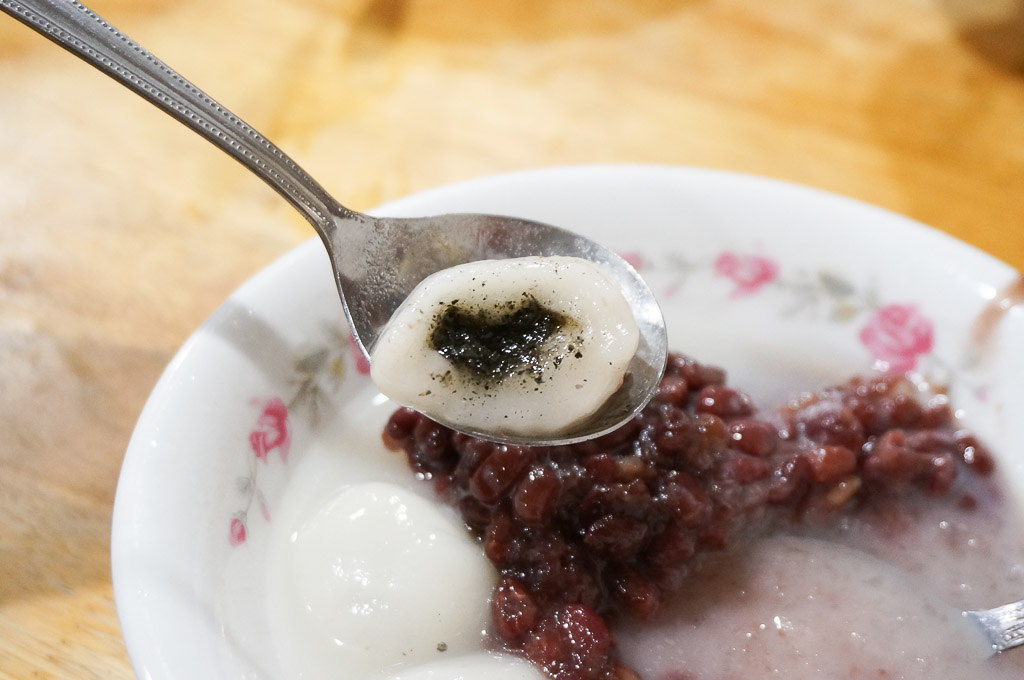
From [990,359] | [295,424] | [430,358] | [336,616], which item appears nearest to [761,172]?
[990,359]

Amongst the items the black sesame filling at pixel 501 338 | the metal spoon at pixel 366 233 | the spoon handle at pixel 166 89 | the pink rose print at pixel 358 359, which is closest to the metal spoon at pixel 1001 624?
the metal spoon at pixel 366 233

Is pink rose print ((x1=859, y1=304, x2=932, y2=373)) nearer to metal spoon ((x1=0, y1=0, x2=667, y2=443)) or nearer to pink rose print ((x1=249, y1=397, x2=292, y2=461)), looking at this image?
metal spoon ((x1=0, y1=0, x2=667, y2=443))

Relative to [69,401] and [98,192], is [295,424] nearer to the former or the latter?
[69,401]

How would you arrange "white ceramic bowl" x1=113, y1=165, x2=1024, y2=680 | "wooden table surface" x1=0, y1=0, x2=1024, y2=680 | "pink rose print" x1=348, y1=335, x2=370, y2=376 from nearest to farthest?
"white ceramic bowl" x1=113, y1=165, x2=1024, y2=680 < "pink rose print" x1=348, y1=335, x2=370, y2=376 < "wooden table surface" x1=0, y1=0, x2=1024, y2=680

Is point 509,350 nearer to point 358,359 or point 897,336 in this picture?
point 358,359

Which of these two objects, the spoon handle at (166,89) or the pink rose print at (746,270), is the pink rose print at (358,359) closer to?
the spoon handle at (166,89)

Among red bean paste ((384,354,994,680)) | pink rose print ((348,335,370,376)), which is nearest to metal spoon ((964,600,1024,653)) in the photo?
red bean paste ((384,354,994,680))

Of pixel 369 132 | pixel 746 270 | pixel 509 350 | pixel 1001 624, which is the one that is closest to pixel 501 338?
pixel 509 350
